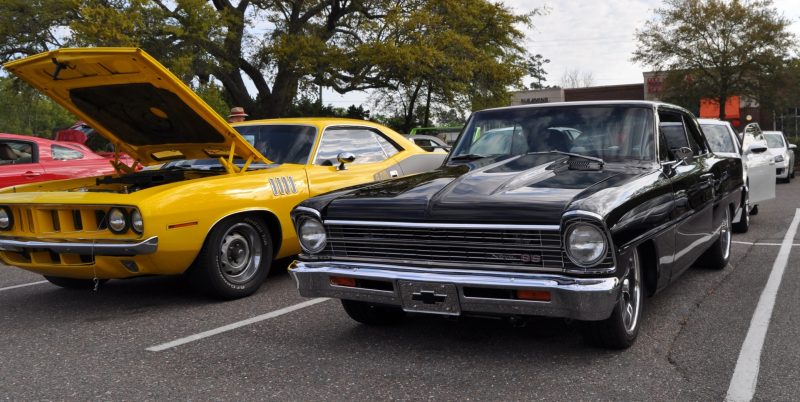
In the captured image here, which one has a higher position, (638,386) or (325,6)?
(325,6)

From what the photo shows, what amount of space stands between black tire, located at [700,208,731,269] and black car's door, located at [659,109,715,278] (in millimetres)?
748

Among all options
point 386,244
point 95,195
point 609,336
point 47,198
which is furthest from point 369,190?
point 47,198

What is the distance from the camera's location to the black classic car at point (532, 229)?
11.1ft

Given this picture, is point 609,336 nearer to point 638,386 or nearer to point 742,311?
point 638,386

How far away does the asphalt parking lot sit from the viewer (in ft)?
11.3

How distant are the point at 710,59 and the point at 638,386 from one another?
1137 inches

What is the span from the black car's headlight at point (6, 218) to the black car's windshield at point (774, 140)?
731 inches

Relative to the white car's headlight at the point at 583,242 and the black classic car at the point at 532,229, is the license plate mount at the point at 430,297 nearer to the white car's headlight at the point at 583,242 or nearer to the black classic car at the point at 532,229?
the black classic car at the point at 532,229

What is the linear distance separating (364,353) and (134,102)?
3.01 m

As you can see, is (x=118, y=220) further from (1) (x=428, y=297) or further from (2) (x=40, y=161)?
(2) (x=40, y=161)

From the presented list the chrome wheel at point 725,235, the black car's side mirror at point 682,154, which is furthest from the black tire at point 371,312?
the chrome wheel at point 725,235

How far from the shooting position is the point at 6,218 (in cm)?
528

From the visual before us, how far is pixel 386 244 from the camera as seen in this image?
379cm

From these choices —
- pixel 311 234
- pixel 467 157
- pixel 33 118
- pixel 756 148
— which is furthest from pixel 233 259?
pixel 33 118
